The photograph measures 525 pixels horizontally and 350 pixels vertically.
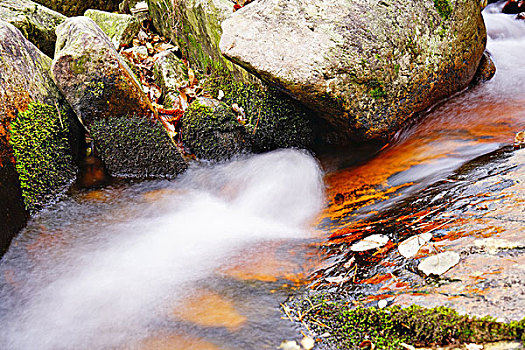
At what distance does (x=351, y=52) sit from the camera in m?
3.96

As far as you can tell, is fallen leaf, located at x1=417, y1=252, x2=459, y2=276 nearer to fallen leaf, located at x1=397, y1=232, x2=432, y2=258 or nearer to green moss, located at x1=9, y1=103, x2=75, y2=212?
fallen leaf, located at x1=397, y1=232, x2=432, y2=258

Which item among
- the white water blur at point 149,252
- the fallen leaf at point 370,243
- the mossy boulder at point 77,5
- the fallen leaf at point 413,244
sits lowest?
the white water blur at point 149,252

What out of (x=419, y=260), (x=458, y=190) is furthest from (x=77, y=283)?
(x=458, y=190)

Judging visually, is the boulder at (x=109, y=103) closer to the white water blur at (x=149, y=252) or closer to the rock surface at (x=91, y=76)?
the rock surface at (x=91, y=76)

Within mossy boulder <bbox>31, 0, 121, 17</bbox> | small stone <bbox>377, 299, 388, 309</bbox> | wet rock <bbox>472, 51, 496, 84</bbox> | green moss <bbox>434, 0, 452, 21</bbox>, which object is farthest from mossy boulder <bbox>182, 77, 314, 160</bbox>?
mossy boulder <bbox>31, 0, 121, 17</bbox>

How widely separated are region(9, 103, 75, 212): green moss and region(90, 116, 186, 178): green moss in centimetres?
35

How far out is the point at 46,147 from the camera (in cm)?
403

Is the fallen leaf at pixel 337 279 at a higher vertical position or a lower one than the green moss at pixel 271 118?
lower

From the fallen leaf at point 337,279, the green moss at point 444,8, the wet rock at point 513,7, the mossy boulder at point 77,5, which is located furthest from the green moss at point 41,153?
the wet rock at point 513,7

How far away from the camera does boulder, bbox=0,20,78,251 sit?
Answer: 138 inches

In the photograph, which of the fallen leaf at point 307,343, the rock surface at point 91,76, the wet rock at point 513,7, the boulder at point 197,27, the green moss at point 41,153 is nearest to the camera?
the fallen leaf at point 307,343

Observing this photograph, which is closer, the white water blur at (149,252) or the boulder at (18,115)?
the white water blur at (149,252)

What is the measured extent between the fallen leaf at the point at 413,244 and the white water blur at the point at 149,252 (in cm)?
105

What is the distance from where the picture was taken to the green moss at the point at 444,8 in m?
4.51
